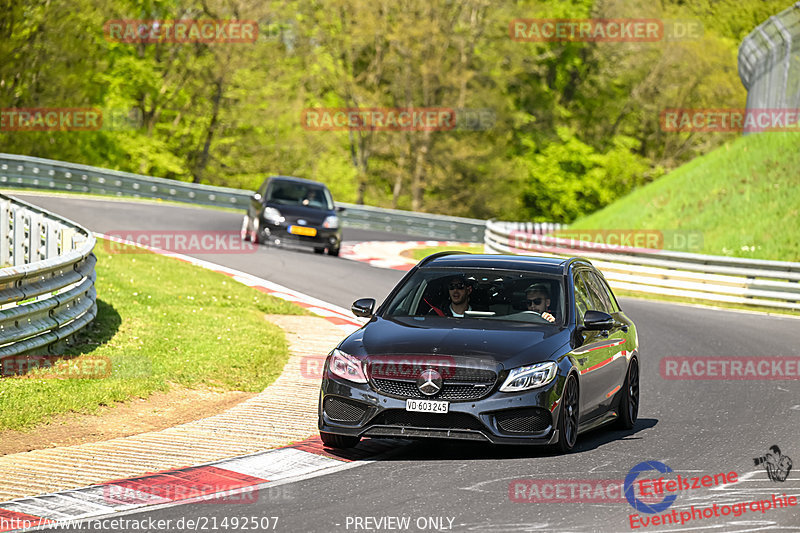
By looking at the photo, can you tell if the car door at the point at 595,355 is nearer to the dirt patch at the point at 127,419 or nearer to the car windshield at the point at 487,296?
the car windshield at the point at 487,296

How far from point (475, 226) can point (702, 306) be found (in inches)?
938

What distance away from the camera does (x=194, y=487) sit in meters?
7.57

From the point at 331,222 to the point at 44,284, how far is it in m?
15.5

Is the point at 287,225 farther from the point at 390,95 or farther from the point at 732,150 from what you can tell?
the point at 390,95

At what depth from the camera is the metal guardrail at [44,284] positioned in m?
10.8

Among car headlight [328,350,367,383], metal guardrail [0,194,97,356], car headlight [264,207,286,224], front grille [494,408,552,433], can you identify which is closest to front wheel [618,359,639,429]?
front grille [494,408,552,433]

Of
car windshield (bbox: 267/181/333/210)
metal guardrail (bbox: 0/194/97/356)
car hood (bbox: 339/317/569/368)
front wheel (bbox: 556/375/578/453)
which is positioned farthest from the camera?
car windshield (bbox: 267/181/333/210)

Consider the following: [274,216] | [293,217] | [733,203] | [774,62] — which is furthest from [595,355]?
[774,62]

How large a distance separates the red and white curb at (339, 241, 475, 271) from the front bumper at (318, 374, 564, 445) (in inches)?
710

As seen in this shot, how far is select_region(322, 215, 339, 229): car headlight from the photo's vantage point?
2700cm

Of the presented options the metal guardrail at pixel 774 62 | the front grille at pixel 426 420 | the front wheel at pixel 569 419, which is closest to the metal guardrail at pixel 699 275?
the metal guardrail at pixel 774 62

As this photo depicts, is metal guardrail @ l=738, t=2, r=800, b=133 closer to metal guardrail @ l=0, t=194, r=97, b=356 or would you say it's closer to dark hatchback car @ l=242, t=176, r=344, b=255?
dark hatchback car @ l=242, t=176, r=344, b=255

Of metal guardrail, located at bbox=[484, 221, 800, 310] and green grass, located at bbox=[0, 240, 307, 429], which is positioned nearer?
green grass, located at bbox=[0, 240, 307, 429]

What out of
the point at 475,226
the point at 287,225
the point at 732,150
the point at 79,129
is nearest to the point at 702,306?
the point at 287,225
